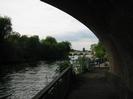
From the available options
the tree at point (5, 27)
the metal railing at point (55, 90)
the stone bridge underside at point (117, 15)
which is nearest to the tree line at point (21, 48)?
the tree at point (5, 27)

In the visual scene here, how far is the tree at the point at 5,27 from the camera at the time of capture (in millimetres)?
90131

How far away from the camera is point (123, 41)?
25.0 feet

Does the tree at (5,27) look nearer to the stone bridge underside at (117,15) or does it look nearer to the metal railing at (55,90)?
the metal railing at (55,90)

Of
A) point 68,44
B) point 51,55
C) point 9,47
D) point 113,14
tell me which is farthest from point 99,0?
point 68,44

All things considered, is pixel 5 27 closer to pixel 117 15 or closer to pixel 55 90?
pixel 55 90

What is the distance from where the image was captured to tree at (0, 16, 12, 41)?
90131 mm

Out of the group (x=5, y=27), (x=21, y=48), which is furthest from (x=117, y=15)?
(x=21, y=48)

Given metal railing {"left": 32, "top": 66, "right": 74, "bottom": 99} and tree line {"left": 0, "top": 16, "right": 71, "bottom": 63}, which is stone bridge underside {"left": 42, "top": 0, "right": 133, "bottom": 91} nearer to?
metal railing {"left": 32, "top": 66, "right": 74, "bottom": 99}

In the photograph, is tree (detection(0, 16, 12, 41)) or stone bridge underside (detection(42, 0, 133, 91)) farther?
tree (detection(0, 16, 12, 41))

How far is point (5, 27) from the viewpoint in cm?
9212

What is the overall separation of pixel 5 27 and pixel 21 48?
1370 centimetres

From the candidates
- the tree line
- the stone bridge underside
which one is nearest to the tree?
the tree line

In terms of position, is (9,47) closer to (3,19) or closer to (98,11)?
(3,19)

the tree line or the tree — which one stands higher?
the tree
